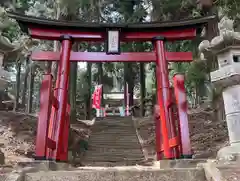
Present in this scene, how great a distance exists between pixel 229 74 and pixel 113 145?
8323 mm

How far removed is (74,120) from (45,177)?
1108 cm

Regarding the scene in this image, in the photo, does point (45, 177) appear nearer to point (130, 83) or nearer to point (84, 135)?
point (84, 135)

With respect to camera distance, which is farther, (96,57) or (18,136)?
(18,136)

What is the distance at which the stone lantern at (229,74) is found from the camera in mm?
5637

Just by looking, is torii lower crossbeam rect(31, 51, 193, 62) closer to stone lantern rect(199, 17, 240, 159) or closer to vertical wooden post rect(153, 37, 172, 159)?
vertical wooden post rect(153, 37, 172, 159)

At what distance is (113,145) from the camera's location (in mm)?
13133

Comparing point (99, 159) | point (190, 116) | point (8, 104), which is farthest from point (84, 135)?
point (8, 104)

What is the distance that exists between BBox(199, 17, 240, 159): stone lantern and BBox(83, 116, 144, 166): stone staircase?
5512 millimetres

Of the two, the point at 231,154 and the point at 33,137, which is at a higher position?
the point at 33,137

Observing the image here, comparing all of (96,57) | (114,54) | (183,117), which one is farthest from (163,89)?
(96,57)

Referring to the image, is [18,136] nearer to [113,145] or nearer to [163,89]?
[113,145]

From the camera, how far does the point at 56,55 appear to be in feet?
24.7

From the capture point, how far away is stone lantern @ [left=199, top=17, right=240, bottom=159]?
5.64 m

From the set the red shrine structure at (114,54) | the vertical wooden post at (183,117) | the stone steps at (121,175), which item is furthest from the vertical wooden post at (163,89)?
the stone steps at (121,175)
